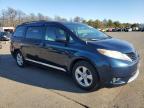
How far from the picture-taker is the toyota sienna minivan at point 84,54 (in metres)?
5.01

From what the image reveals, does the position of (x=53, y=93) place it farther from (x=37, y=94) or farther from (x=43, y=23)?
(x=43, y=23)

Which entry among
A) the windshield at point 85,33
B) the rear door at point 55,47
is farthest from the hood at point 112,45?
the rear door at point 55,47

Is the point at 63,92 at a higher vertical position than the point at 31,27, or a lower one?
→ lower

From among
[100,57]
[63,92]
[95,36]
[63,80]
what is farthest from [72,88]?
[95,36]

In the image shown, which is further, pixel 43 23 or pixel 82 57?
pixel 43 23

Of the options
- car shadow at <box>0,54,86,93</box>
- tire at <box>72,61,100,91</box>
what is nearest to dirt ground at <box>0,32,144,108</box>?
car shadow at <box>0,54,86,93</box>

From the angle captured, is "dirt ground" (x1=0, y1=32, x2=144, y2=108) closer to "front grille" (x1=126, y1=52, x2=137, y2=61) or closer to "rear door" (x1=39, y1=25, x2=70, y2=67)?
"rear door" (x1=39, y1=25, x2=70, y2=67)

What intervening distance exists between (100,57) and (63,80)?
1.78m

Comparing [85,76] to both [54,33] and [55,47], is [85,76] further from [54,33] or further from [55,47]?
[54,33]

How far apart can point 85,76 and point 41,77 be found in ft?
6.12

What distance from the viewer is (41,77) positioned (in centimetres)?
682

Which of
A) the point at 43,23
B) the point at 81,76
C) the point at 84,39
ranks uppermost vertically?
the point at 43,23

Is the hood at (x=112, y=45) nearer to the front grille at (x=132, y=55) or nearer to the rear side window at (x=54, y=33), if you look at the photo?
the front grille at (x=132, y=55)

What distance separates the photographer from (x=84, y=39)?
5.64 m
